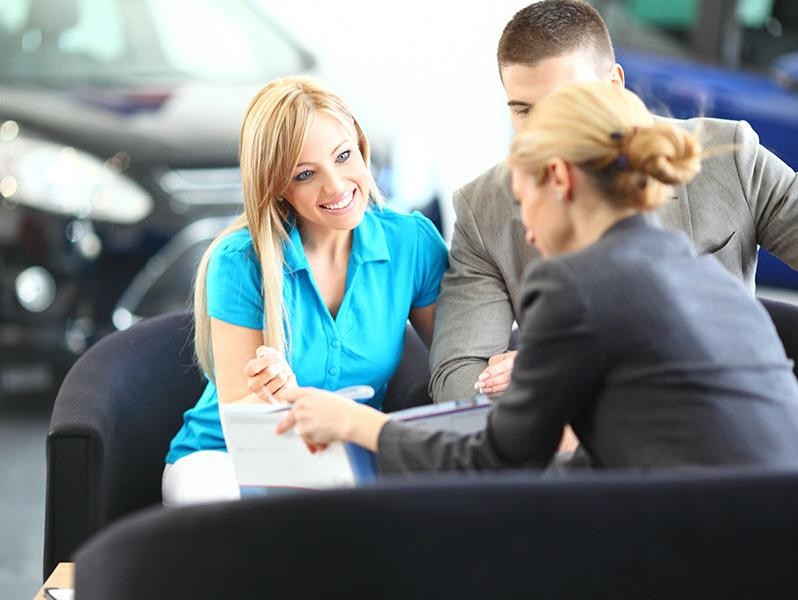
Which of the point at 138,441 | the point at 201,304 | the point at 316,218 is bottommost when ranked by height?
the point at 138,441

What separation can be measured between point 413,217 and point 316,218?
0.24m

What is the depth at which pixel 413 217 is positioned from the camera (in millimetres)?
2592

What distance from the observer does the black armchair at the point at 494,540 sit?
1.30 m

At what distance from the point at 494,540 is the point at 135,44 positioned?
3.65 metres

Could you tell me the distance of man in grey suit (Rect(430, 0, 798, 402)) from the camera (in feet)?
7.85

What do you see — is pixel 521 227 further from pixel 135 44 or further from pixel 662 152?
pixel 135 44

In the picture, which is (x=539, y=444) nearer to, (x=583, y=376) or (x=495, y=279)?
(x=583, y=376)

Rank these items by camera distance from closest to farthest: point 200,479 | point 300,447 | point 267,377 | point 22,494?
1. point 300,447
2. point 267,377
3. point 200,479
4. point 22,494

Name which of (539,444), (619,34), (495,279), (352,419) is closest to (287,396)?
(352,419)

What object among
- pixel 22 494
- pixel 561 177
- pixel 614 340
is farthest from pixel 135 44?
pixel 614 340

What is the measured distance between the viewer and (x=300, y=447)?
1769mm

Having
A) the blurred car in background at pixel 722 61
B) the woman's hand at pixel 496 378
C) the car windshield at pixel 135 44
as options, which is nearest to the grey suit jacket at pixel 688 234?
the woman's hand at pixel 496 378

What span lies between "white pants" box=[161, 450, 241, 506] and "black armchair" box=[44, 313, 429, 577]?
71 mm

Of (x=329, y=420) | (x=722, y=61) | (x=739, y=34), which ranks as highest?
(x=329, y=420)
